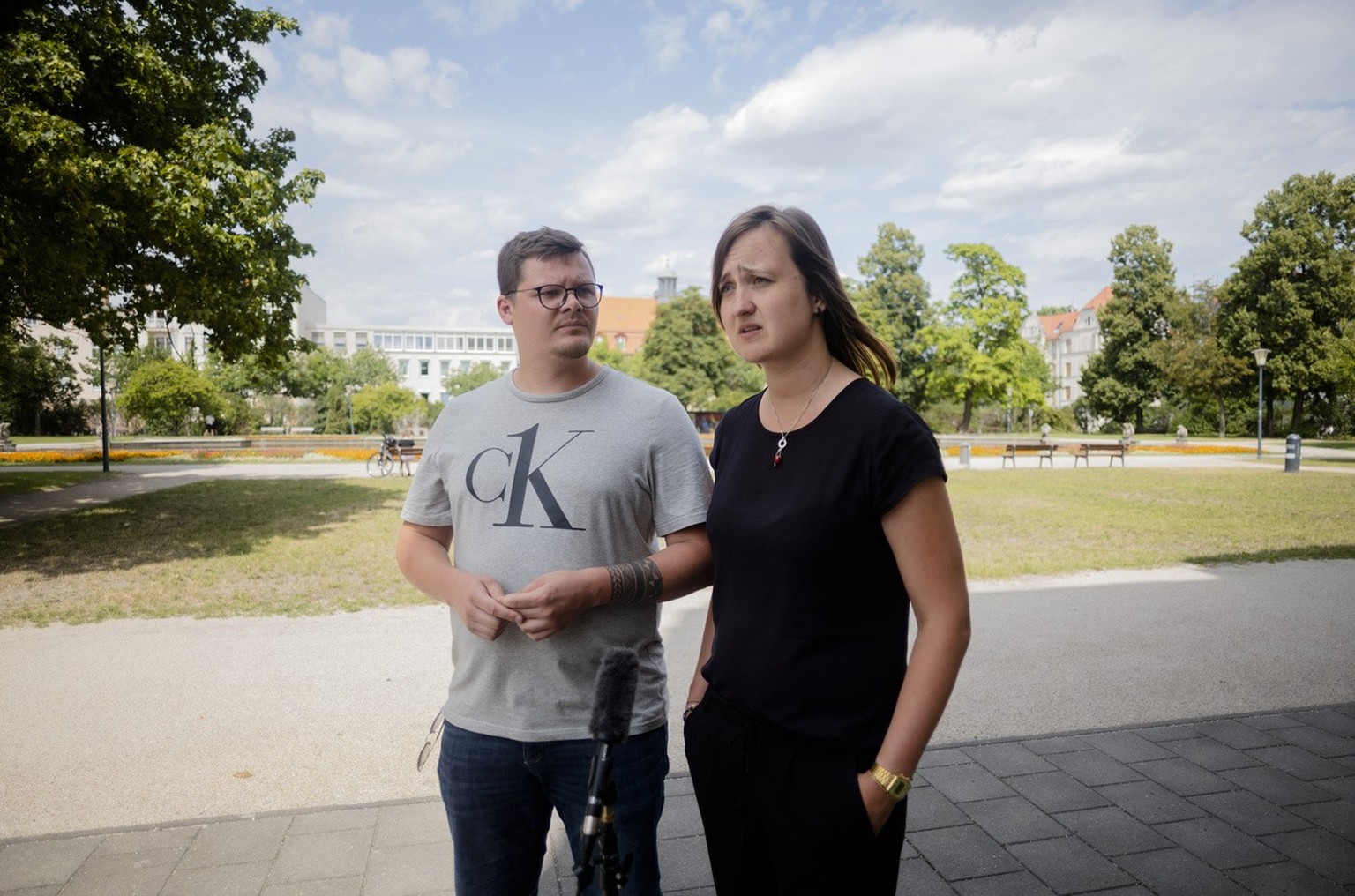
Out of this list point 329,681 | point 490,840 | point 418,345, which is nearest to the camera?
point 490,840

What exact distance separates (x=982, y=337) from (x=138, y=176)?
1880 inches

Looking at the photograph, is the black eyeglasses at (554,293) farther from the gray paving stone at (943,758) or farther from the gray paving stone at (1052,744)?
the gray paving stone at (1052,744)

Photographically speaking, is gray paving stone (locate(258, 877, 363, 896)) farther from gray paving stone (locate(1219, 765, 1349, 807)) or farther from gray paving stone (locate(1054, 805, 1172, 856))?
gray paving stone (locate(1219, 765, 1349, 807))

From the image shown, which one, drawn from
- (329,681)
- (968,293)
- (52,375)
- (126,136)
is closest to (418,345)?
(52,375)

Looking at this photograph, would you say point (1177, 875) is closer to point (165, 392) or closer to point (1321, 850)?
point (1321, 850)

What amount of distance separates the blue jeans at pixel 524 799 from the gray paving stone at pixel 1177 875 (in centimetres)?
232

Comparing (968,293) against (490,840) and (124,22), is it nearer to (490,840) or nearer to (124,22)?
(124,22)

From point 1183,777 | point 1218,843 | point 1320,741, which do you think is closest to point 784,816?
point 1218,843

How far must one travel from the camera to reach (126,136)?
11938 mm

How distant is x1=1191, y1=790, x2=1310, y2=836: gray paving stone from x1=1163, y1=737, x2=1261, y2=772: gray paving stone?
0.36 m

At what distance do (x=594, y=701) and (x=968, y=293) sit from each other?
53.8m

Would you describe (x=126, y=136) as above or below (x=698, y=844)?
above

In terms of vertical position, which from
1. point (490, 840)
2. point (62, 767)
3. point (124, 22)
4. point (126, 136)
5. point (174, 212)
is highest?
point (124, 22)

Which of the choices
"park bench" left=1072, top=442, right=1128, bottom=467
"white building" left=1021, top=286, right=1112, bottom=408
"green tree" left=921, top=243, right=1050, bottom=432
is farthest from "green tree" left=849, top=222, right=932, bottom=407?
"white building" left=1021, top=286, right=1112, bottom=408
